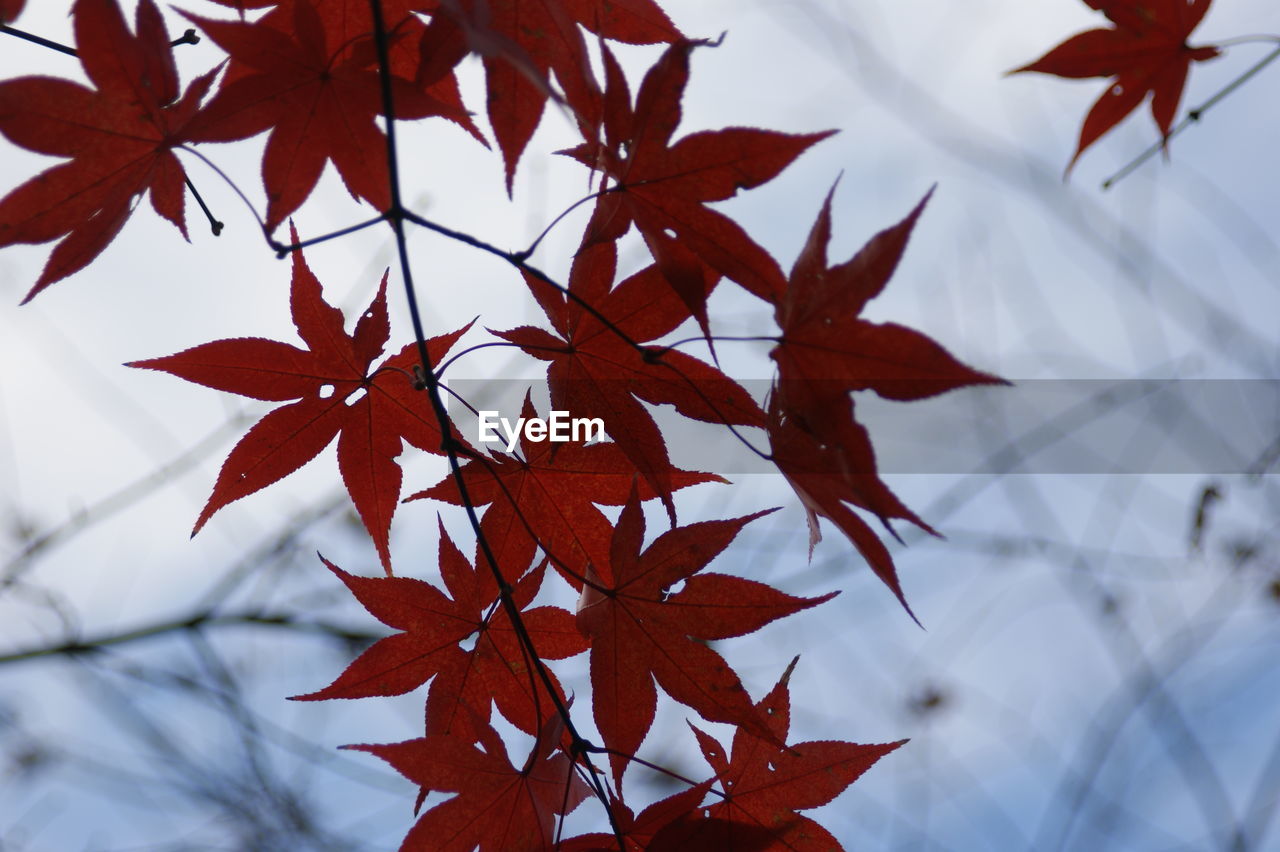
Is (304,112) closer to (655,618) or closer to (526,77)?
(526,77)

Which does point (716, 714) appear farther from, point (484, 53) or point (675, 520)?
point (484, 53)

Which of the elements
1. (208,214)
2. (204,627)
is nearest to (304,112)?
(208,214)

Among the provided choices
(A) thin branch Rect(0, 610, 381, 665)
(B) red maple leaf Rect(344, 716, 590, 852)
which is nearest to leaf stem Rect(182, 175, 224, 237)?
(B) red maple leaf Rect(344, 716, 590, 852)

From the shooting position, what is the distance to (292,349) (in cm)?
97

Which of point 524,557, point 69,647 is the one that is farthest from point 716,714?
point 69,647

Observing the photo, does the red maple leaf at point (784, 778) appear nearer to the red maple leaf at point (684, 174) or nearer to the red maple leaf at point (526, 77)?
the red maple leaf at point (684, 174)

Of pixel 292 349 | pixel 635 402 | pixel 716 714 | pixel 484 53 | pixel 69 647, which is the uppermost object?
pixel 484 53

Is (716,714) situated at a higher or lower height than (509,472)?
lower

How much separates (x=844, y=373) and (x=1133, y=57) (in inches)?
23.6

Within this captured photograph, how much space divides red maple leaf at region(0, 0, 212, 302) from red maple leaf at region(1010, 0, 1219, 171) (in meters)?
0.86

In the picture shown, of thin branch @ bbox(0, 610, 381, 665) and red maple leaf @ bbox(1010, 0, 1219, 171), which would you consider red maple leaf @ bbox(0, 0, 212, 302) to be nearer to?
red maple leaf @ bbox(1010, 0, 1219, 171)

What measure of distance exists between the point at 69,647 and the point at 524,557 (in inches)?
84.3

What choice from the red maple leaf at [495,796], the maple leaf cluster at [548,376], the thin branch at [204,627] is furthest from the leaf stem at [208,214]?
the thin branch at [204,627]

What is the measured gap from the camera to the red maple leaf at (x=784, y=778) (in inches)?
34.1
